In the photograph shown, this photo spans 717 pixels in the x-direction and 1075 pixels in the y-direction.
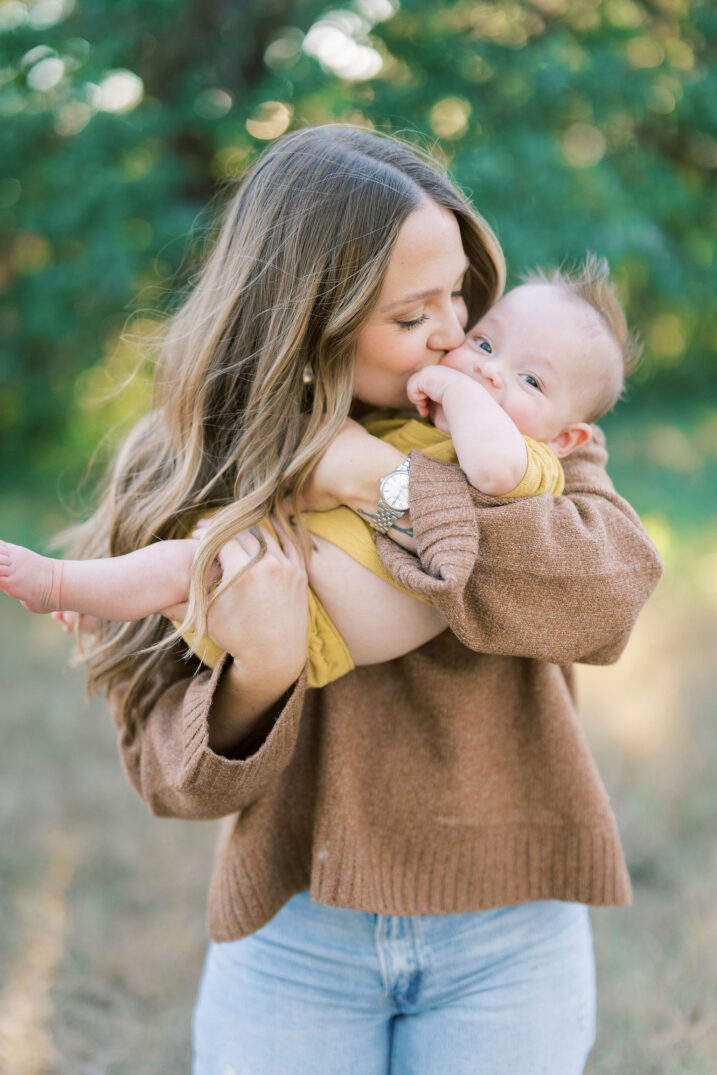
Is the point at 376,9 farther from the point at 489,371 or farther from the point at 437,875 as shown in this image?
the point at 437,875

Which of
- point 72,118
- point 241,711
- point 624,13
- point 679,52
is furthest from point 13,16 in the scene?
point 241,711

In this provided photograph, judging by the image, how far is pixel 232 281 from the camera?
4.83ft

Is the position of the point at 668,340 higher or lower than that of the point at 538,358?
lower

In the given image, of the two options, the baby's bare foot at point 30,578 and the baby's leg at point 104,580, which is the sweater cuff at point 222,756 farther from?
the baby's bare foot at point 30,578

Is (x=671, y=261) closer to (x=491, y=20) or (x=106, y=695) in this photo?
(x=491, y=20)

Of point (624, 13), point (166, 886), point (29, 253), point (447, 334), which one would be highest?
point (624, 13)

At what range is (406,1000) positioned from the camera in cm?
155

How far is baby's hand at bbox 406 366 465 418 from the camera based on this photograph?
140 cm

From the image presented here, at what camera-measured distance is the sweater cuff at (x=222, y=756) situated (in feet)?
4.47

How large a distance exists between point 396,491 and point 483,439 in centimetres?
14

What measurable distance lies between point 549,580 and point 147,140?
6.42 m

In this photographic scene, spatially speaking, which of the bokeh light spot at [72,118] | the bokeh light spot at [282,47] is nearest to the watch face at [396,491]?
the bokeh light spot at [72,118]

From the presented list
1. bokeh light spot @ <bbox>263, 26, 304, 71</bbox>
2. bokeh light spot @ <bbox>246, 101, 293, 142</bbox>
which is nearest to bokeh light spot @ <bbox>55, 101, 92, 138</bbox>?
bokeh light spot @ <bbox>246, 101, 293, 142</bbox>

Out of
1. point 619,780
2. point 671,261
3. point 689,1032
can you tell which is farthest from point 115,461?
point 671,261
